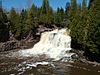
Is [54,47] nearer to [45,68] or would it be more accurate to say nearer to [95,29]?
[95,29]

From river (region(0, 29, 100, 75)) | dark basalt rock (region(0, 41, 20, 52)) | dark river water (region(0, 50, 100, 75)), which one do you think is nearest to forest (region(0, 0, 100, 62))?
river (region(0, 29, 100, 75))

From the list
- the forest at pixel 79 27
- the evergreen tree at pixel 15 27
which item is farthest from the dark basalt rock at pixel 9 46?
the evergreen tree at pixel 15 27

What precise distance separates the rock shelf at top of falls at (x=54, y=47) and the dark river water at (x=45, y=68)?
4473 millimetres

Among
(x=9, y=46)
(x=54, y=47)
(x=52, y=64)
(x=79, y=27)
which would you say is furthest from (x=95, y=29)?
(x=9, y=46)

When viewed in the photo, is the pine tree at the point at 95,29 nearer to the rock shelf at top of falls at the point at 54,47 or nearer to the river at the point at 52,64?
the river at the point at 52,64

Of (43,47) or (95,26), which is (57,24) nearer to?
(43,47)

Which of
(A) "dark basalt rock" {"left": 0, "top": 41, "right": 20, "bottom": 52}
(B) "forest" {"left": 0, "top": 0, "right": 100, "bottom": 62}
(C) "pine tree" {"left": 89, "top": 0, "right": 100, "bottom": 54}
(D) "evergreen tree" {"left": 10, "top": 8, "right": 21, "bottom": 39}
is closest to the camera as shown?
(C) "pine tree" {"left": 89, "top": 0, "right": 100, "bottom": 54}

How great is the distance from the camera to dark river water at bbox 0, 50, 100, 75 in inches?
1650

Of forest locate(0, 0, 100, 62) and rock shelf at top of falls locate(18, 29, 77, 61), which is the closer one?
forest locate(0, 0, 100, 62)

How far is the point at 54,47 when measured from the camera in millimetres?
65875

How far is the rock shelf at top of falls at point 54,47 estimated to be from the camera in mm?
54994

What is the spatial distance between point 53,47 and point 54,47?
0.99 feet

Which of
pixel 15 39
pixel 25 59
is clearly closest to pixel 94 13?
pixel 25 59

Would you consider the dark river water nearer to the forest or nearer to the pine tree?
the pine tree
